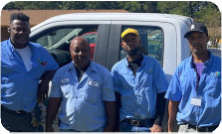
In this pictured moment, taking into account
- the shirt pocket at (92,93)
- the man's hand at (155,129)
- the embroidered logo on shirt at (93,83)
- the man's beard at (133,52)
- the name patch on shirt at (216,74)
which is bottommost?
the man's hand at (155,129)

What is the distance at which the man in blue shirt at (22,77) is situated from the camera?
3193mm

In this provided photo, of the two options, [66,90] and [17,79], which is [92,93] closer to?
[66,90]

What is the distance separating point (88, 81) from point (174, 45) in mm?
900

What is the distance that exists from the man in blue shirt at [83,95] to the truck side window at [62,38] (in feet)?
1.34

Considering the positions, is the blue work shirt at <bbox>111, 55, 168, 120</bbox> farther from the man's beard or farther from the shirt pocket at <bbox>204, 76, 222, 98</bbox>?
the shirt pocket at <bbox>204, 76, 222, 98</bbox>

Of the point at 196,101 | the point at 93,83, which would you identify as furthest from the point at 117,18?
the point at 196,101

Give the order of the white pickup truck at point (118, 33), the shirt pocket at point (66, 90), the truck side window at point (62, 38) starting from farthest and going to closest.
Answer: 1. the truck side window at point (62, 38)
2. the white pickup truck at point (118, 33)
3. the shirt pocket at point (66, 90)

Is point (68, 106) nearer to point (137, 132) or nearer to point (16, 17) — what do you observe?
point (137, 132)

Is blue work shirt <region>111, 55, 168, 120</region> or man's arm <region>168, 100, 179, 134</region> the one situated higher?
blue work shirt <region>111, 55, 168, 120</region>

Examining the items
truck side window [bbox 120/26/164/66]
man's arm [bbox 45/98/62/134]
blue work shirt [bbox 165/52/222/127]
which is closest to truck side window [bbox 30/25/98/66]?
truck side window [bbox 120/26/164/66]

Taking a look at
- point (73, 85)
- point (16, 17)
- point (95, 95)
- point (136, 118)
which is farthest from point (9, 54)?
point (136, 118)

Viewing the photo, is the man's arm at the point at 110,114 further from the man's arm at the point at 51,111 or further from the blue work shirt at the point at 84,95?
the man's arm at the point at 51,111

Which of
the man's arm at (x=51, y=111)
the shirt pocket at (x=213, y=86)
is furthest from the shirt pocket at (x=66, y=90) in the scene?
the shirt pocket at (x=213, y=86)

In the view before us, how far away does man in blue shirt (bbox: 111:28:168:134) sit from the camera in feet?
9.91
